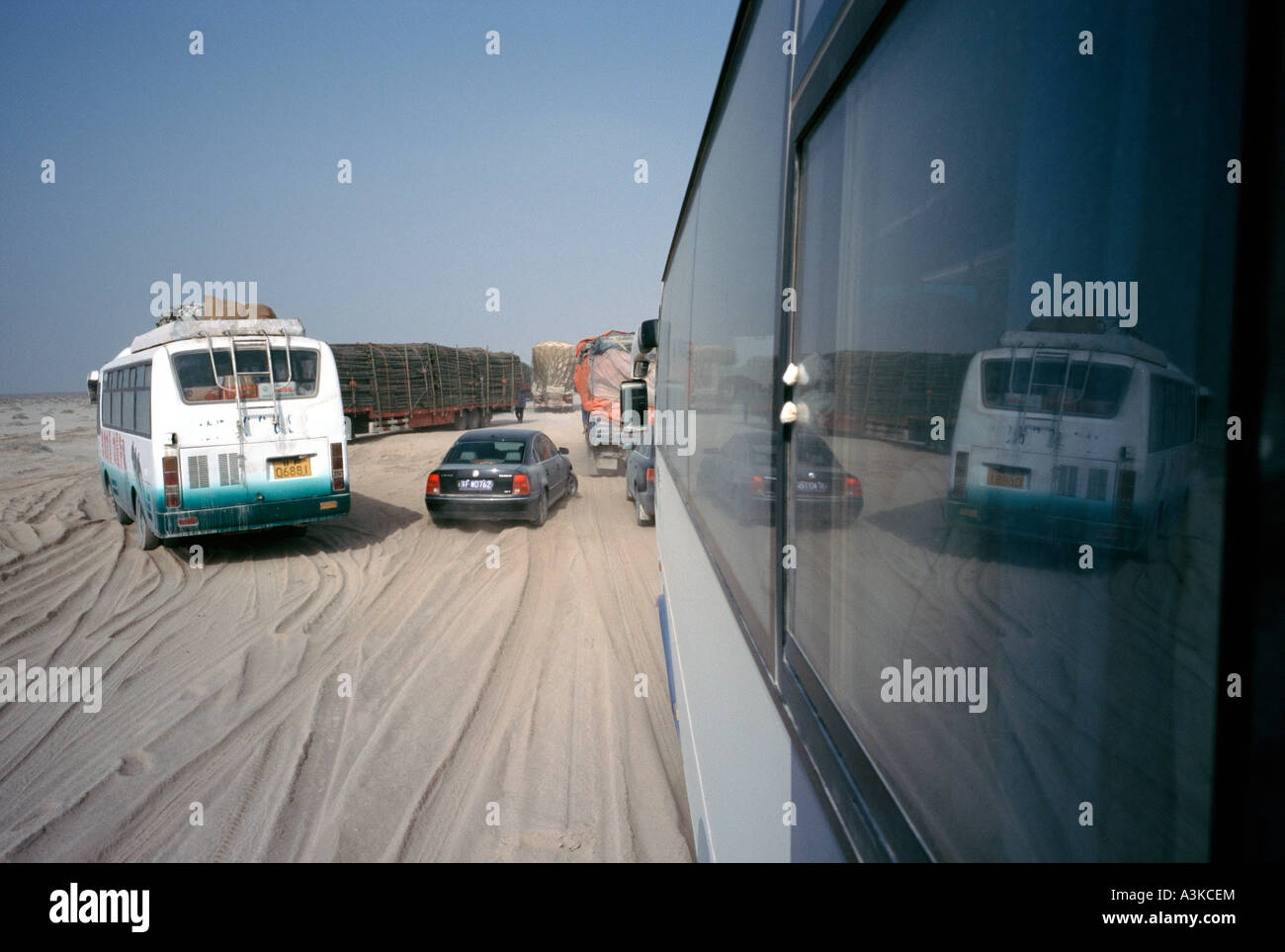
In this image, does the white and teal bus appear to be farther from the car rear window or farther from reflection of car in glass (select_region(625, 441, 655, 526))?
the car rear window

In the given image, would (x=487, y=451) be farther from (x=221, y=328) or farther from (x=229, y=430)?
(x=221, y=328)

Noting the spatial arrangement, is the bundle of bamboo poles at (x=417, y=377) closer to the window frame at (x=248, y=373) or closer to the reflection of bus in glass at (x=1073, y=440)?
the window frame at (x=248, y=373)

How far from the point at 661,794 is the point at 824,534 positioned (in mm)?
3298

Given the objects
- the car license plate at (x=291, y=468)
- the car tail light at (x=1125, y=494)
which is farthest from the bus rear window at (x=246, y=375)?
the car tail light at (x=1125, y=494)

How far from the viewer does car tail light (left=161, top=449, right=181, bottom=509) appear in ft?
30.0

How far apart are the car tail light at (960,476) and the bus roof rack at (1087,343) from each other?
159mm

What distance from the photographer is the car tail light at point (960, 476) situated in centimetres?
93

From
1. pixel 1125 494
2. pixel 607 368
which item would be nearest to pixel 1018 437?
pixel 1125 494

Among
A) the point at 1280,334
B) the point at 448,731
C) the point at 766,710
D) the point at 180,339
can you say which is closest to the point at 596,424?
the point at 180,339

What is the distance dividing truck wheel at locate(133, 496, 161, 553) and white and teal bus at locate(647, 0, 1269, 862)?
1086 centimetres

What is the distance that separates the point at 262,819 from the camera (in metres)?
3.98

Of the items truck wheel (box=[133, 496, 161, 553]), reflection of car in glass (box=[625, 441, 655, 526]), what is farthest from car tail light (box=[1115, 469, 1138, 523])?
truck wheel (box=[133, 496, 161, 553])

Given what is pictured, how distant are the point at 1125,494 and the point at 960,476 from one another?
11.3 inches
